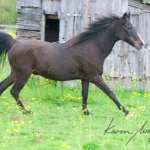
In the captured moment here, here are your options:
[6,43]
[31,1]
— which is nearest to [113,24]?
[6,43]

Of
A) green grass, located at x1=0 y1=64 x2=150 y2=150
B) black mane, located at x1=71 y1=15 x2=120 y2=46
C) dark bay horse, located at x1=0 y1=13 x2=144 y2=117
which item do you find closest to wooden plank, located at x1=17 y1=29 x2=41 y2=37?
green grass, located at x1=0 y1=64 x2=150 y2=150

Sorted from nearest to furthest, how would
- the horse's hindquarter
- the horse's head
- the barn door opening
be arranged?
the horse's head
the horse's hindquarter
the barn door opening

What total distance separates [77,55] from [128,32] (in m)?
1.19

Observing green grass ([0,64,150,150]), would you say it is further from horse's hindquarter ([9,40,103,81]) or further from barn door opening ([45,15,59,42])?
barn door opening ([45,15,59,42])

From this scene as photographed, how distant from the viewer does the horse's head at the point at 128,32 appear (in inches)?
207

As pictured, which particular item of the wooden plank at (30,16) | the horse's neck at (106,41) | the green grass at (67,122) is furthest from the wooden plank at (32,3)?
the horse's neck at (106,41)

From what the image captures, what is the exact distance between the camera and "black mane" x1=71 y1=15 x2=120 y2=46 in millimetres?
5473

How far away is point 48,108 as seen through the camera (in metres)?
6.17

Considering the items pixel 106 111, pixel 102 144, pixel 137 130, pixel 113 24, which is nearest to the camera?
pixel 102 144

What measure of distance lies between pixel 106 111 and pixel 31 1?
5.42 meters

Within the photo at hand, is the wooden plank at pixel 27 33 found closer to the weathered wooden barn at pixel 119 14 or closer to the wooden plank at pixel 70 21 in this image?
the weathered wooden barn at pixel 119 14

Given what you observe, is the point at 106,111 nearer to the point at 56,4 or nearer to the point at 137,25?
the point at 137,25

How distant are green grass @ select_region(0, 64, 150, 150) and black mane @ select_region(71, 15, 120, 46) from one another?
1.69m

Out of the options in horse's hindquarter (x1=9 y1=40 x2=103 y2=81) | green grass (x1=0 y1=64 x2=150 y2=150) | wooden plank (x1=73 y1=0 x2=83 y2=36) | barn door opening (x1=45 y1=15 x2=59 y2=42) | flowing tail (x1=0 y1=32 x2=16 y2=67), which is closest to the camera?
green grass (x1=0 y1=64 x2=150 y2=150)
